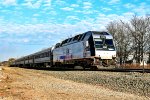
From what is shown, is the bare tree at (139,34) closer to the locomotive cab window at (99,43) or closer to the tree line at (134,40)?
the tree line at (134,40)

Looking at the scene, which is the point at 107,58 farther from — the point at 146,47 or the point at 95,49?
the point at 146,47

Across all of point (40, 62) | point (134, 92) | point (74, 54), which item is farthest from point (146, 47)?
point (134, 92)

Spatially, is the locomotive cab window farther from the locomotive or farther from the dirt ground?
the dirt ground

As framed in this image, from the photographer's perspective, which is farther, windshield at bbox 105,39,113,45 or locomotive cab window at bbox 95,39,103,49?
windshield at bbox 105,39,113,45

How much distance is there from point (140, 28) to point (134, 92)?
6272 centimetres

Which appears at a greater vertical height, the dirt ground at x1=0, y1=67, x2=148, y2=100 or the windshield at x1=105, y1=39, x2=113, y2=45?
the windshield at x1=105, y1=39, x2=113, y2=45

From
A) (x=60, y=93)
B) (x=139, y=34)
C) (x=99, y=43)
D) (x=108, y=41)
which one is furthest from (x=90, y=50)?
(x=139, y=34)

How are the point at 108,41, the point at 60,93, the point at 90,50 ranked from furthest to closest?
the point at 108,41, the point at 90,50, the point at 60,93

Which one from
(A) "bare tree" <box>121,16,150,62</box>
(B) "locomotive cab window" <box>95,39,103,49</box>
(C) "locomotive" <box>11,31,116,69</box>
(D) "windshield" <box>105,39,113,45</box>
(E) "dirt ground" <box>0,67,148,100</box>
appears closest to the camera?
(E) "dirt ground" <box>0,67,148,100</box>

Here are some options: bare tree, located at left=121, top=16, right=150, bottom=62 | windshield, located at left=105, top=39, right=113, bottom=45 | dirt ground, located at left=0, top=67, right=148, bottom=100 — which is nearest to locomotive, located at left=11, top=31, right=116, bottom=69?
windshield, located at left=105, top=39, right=113, bottom=45

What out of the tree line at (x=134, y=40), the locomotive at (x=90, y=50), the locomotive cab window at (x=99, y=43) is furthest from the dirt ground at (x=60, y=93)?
the tree line at (x=134, y=40)

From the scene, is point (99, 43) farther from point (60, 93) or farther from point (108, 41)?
point (60, 93)

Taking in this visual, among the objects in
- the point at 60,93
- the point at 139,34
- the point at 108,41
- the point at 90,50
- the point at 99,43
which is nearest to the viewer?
the point at 60,93

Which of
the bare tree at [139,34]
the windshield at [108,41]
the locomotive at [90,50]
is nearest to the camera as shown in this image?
the locomotive at [90,50]
